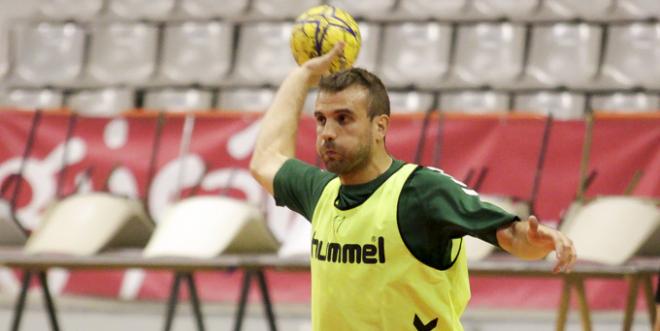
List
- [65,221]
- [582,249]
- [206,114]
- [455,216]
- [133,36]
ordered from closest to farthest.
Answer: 1. [455,216]
2. [582,249]
3. [65,221]
4. [206,114]
5. [133,36]

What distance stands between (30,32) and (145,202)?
271 inches

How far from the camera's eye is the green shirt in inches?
147

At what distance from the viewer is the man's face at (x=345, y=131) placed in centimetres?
391

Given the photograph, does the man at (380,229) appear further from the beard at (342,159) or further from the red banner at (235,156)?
the red banner at (235,156)

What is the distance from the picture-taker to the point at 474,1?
13.3 meters

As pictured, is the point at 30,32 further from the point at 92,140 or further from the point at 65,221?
the point at 65,221

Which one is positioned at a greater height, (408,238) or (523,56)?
(523,56)

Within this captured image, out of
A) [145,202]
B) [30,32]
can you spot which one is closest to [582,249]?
[145,202]

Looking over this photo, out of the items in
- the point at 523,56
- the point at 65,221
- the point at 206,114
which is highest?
Result: the point at 523,56

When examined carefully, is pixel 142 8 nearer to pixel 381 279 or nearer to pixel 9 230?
pixel 9 230

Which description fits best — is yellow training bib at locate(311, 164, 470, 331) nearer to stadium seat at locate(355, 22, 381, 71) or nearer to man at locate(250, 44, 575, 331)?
man at locate(250, 44, 575, 331)

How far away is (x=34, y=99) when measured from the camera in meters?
13.6

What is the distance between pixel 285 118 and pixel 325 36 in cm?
35

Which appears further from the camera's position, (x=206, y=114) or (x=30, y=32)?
(x=30, y=32)
